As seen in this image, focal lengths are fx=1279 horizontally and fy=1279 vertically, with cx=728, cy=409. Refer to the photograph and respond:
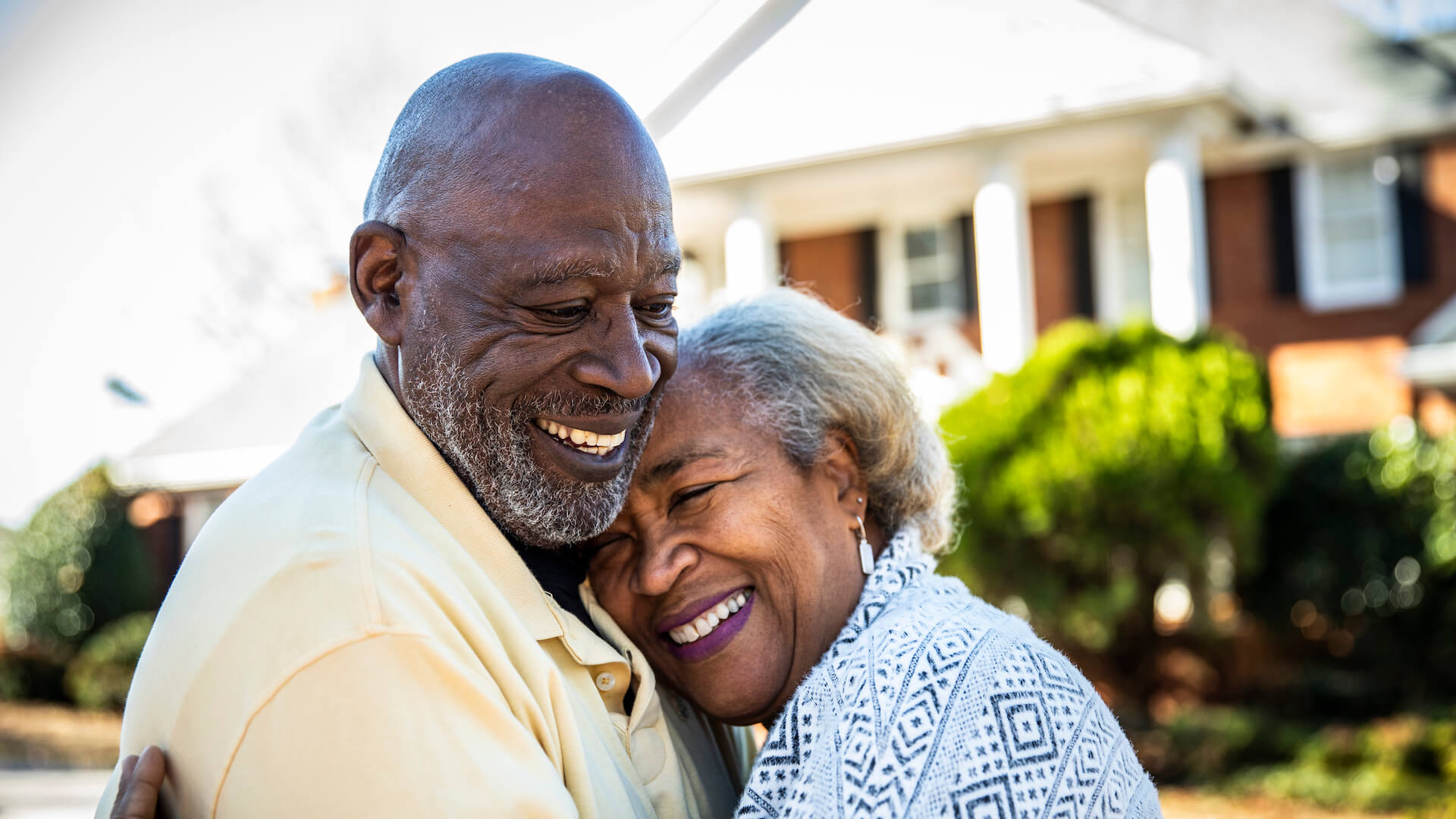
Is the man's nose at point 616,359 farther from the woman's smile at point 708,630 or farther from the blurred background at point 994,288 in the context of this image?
the blurred background at point 994,288

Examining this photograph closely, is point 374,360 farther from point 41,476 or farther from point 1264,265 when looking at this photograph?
point 1264,265

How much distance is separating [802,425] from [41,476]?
2.36 metres

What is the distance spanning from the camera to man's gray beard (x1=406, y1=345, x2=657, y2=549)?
216 centimetres

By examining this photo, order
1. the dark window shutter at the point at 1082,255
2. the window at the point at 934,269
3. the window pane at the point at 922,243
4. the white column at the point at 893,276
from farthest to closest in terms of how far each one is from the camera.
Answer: the white column at the point at 893,276
the window pane at the point at 922,243
the window at the point at 934,269
the dark window shutter at the point at 1082,255

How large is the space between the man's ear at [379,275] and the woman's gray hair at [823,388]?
77 centimetres

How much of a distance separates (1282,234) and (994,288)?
3829 mm

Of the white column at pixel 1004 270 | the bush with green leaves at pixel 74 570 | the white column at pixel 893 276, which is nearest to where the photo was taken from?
the white column at pixel 1004 270

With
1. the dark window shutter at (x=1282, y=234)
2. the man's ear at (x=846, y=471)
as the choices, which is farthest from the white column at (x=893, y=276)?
the man's ear at (x=846, y=471)

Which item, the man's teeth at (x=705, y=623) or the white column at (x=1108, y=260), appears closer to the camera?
the man's teeth at (x=705, y=623)

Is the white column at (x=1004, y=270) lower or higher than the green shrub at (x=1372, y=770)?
higher

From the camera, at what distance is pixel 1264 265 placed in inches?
606

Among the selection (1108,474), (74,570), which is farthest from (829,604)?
(74,570)

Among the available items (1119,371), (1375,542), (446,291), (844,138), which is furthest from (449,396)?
(844,138)

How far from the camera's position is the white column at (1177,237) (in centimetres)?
1348
